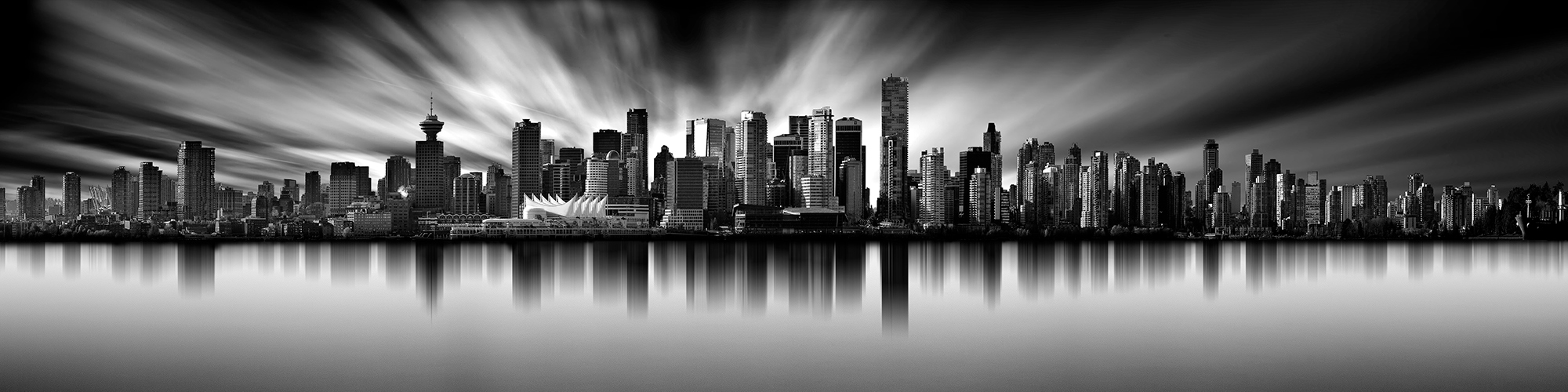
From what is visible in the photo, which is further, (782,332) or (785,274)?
(785,274)

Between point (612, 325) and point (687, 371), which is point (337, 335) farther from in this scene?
point (687, 371)

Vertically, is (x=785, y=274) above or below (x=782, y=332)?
below

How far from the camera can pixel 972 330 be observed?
1062 inches

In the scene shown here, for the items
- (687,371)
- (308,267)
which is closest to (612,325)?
(687,371)

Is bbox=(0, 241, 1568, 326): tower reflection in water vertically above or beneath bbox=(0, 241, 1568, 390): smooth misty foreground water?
beneath

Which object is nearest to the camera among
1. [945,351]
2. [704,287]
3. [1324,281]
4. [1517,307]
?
[945,351]

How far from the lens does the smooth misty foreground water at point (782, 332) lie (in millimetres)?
19000

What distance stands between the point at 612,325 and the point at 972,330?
9.93 m

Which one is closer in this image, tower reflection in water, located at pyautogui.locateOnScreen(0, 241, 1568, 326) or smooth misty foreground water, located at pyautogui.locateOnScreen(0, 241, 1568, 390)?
smooth misty foreground water, located at pyautogui.locateOnScreen(0, 241, 1568, 390)

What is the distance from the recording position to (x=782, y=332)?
85.5 feet

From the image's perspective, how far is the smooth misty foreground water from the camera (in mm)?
19000

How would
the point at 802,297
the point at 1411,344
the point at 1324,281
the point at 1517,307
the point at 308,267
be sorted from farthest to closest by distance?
the point at 308,267 → the point at 1324,281 → the point at 802,297 → the point at 1517,307 → the point at 1411,344

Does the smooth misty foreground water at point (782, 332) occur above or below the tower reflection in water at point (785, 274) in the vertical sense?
above

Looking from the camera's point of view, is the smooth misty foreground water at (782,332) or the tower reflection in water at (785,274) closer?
the smooth misty foreground water at (782,332)
